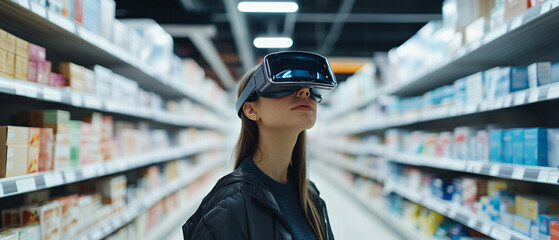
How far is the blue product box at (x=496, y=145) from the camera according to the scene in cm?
230

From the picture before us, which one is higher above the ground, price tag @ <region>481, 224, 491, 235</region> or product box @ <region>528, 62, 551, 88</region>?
product box @ <region>528, 62, 551, 88</region>

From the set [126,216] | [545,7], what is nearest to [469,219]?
[545,7]

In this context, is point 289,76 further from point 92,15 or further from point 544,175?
point 92,15

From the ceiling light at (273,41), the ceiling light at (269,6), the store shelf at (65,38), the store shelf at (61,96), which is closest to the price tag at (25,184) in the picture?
the store shelf at (61,96)

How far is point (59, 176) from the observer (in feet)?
6.33

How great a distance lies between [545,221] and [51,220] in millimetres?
2695

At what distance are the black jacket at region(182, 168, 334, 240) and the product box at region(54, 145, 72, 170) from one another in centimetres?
123

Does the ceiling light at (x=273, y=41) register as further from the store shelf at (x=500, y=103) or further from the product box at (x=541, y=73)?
the product box at (x=541, y=73)

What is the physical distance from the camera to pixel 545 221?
1898 millimetres

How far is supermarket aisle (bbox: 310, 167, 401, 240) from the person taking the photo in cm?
451

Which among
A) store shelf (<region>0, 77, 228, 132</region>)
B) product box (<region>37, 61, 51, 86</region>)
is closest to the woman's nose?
store shelf (<region>0, 77, 228, 132</region>)

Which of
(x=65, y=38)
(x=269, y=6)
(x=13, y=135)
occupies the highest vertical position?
(x=269, y=6)

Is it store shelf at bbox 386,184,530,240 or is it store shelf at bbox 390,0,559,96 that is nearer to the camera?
store shelf at bbox 390,0,559,96

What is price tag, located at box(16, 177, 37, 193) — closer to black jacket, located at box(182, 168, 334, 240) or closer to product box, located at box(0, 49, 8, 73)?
product box, located at box(0, 49, 8, 73)
